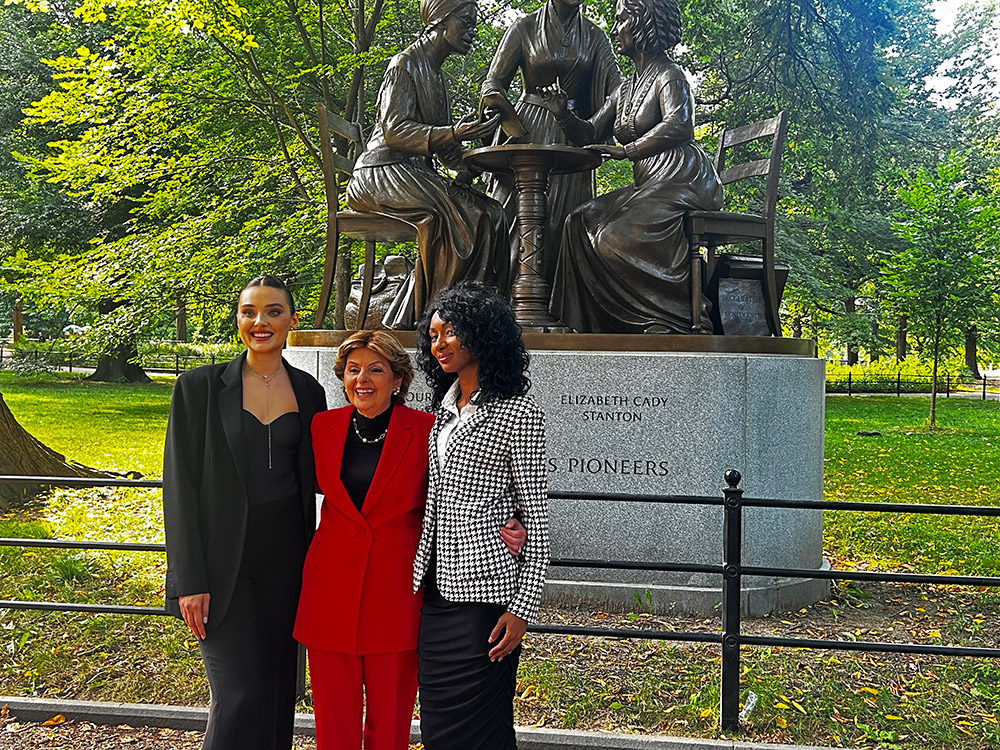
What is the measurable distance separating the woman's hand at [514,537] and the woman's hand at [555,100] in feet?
16.7

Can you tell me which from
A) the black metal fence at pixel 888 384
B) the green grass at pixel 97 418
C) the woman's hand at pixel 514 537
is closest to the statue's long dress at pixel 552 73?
the woman's hand at pixel 514 537

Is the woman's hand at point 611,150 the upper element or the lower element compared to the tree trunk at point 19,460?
upper

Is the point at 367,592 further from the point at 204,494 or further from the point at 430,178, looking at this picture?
the point at 430,178

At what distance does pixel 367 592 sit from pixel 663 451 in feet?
11.4

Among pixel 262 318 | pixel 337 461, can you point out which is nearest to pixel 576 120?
pixel 262 318

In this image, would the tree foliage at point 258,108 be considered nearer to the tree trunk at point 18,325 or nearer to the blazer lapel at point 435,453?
the blazer lapel at point 435,453

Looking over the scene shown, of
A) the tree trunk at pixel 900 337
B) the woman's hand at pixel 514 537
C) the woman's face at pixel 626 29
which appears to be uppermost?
the woman's face at pixel 626 29

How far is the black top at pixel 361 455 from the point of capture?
327cm

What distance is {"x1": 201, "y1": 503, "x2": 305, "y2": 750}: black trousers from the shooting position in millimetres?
3355

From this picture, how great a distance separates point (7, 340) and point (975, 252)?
27.2m

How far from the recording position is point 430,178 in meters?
7.24

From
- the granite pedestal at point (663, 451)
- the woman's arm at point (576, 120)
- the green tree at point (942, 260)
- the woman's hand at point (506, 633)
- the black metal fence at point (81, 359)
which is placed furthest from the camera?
the black metal fence at point (81, 359)

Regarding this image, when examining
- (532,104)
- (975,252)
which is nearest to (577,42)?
(532,104)

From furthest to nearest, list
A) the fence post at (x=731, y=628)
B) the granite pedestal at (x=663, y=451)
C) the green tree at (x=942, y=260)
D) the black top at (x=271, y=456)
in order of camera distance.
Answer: the green tree at (x=942, y=260), the granite pedestal at (x=663, y=451), the fence post at (x=731, y=628), the black top at (x=271, y=456)
